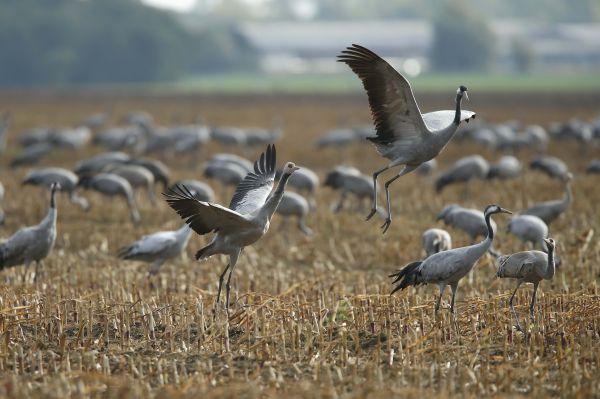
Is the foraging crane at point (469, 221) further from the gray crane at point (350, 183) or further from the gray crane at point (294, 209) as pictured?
the gray crane at point (350, 183)

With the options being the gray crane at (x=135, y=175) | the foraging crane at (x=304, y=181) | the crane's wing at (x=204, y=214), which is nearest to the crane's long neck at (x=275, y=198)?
the crane's wing at (x=204, y=214)

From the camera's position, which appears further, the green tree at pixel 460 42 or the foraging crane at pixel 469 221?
the green tree at pixel 460 42

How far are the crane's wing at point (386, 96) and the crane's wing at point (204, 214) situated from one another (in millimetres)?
1384

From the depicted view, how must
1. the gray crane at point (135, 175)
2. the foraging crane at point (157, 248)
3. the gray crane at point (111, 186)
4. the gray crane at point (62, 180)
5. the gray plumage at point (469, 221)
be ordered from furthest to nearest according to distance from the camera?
the gray crane at point (135, 175)
the gray crane at point (62, 180)
the gray crane at point (111, 186)
the gray plumage at point (469, 221)
the foraging crane at point (157, 248)

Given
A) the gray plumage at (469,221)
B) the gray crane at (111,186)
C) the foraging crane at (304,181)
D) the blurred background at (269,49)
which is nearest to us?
the gray plumage at (469,221)

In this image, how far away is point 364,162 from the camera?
22391mm

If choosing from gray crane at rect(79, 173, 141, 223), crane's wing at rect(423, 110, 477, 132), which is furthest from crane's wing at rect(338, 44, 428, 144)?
gray crane at rect(79, 173, 141, 223)

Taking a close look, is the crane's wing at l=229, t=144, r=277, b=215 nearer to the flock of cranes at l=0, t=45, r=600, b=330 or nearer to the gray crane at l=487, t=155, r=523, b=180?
the flock of cranes at l=0, t=45, r=600, b=330

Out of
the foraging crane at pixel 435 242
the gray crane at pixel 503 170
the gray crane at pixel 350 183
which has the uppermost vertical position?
the gray crane at pixel 503 170

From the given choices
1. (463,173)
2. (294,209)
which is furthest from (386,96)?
(463,173)

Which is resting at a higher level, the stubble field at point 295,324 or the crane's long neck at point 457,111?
Result: the crane's long neck at point 457,111

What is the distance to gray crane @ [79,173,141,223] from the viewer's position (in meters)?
13.9

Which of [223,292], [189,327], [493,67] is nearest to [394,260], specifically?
[223,292]

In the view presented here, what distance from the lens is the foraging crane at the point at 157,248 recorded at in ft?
32.3
